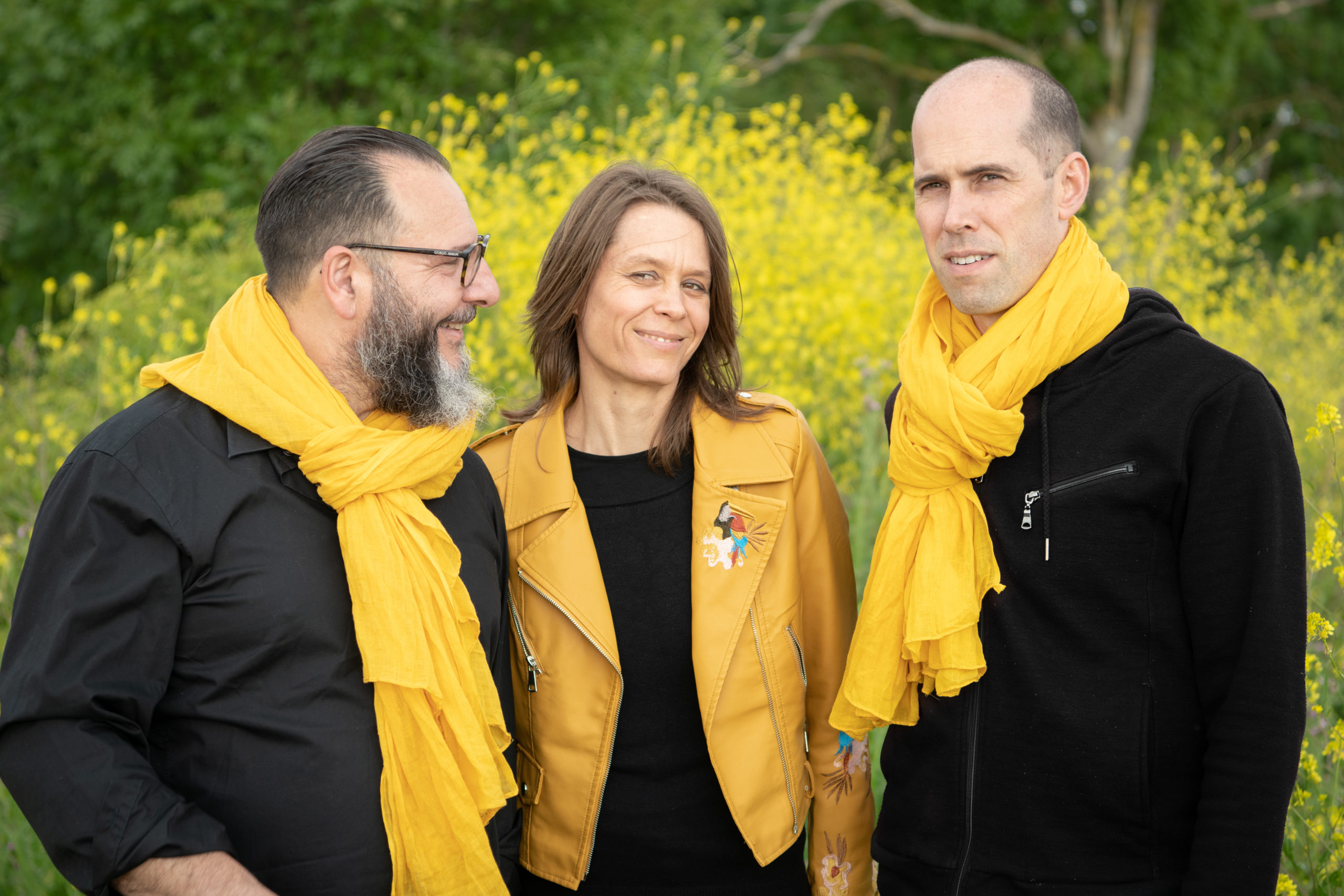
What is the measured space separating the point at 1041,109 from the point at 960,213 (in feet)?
0.77

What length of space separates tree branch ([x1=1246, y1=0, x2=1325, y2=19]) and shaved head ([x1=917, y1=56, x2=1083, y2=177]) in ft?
52.3

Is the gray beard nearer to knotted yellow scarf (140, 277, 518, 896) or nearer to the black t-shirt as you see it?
knotted yellow scarf (140, 277, 518, 896)

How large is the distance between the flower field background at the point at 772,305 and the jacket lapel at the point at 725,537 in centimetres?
77

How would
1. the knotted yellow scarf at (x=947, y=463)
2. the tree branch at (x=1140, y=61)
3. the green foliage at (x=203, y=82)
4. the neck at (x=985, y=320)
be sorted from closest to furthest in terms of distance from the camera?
1. the knotted yellow scarf at (x=947, y=463)
2. the neck at (x=985, y=320)
3. the green foliage at (x=203, y=82)
4. the tree branch at (x=1140, y=61)

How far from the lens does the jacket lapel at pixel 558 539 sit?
221 cm

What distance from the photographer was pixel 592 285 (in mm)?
2426

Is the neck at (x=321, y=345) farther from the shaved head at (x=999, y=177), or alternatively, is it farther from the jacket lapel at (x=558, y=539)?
the shaved head at (x=999, y=177)

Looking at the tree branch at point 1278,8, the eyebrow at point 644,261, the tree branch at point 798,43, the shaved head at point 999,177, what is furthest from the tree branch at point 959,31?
the shaved head at point 999,177

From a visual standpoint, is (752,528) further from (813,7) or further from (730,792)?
(813,7)

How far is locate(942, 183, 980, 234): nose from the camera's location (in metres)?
1.92

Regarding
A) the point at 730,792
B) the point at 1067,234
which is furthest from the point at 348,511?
the point at 1067,234

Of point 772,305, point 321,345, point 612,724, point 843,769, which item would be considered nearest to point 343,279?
point 321,345

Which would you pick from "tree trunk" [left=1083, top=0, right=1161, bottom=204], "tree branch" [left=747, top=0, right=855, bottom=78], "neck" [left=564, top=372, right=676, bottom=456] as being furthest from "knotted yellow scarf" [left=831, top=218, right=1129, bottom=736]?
"tree trunk" [left=1083, top=0, right=1161, bottom=204]

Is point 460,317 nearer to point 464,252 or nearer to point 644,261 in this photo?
point 464,252
